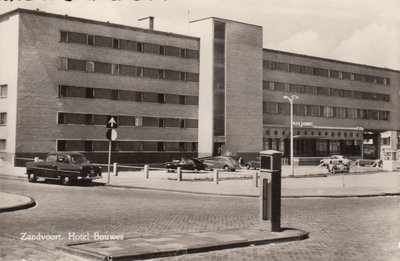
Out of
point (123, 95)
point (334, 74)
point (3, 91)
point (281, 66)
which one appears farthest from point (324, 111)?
point (3, 91)

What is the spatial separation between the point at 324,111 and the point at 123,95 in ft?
113

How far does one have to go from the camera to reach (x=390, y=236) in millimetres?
11219

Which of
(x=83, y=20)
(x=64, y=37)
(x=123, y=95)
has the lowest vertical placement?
(x=123, y=95)

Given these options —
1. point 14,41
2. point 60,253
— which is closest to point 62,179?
point 60,253

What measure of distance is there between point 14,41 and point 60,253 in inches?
1572

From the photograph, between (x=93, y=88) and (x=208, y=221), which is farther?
(x=93, y=88)

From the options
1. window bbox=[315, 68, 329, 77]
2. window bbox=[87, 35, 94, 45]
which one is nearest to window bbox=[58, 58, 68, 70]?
window bbox=[87, 35, 94, 45]

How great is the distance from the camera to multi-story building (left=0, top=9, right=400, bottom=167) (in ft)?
150

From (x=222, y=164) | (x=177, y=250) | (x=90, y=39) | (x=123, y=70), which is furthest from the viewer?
(x=123, y=70)

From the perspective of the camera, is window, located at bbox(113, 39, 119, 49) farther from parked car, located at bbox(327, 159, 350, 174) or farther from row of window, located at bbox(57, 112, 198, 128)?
parked car, located at bbox(327, 159, 350, 174)

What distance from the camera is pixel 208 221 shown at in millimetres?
13008

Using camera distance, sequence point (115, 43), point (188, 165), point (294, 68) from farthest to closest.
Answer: point (294, 68)
point (115, 43)
point (188, 165)

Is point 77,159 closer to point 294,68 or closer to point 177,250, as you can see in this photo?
point 177,250

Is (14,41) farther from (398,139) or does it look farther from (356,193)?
(398,139)
